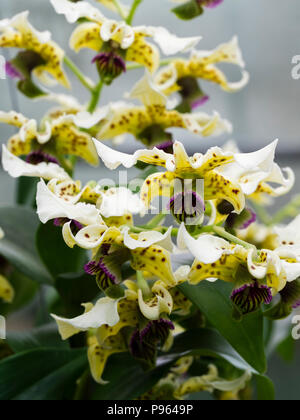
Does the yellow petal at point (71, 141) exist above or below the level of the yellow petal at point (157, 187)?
below

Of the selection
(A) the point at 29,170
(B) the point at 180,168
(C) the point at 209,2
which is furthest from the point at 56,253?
(C) the point at 209,2

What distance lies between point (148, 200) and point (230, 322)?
0.44 feet

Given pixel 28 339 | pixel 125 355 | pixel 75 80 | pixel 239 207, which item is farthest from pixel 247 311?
pixel 75 80

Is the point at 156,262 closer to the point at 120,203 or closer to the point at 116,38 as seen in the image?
the point at 120,203

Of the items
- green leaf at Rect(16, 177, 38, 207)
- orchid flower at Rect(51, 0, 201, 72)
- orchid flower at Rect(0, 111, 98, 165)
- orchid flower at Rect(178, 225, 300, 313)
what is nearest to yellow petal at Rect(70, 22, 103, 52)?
orchid flower at Rect(51, 0, 201, 72)

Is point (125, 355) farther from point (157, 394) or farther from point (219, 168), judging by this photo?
point (219, 168)

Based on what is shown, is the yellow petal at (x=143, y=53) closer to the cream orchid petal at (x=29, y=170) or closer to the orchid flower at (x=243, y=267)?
the cream orchid petal at (x=29, y=170)

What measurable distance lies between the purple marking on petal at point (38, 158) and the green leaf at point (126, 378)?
25 centimetres

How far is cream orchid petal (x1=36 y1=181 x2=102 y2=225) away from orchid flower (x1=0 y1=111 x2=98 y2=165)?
202 mm

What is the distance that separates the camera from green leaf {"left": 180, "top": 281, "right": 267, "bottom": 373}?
504 millimetres

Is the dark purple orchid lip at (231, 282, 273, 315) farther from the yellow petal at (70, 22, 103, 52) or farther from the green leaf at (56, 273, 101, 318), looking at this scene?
the yellow petal at (70, 22, 103, 52)

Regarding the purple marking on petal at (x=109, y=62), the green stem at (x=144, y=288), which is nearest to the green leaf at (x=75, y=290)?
the green stem at (x=144, y=288)

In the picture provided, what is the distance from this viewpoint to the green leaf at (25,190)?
844 millimetres

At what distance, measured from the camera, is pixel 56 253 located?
685mm
